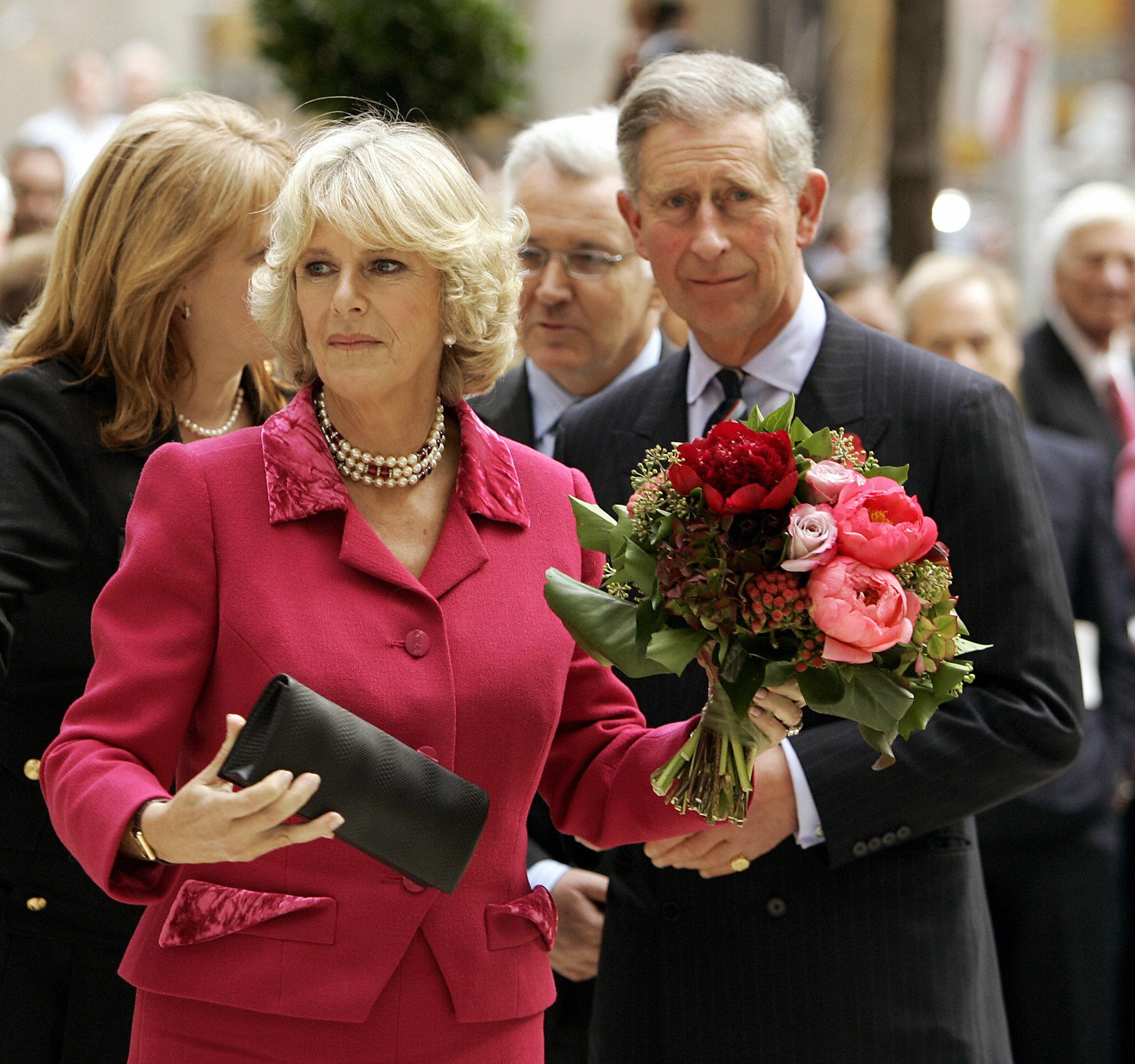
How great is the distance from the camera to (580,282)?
13.3 feet

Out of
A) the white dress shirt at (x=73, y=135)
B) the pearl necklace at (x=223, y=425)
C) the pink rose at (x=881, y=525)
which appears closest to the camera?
the pink rose at (x=881, y=525)

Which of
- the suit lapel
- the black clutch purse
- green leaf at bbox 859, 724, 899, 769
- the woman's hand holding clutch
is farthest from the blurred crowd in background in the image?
the woman's hand holding clutch

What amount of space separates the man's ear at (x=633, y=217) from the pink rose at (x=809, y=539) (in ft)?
3.91

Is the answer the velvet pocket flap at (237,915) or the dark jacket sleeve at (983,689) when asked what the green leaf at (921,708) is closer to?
the dark jacket sleeve at (983,689)

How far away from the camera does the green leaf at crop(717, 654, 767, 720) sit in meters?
2.36

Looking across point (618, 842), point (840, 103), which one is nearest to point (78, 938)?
point (618, 842)

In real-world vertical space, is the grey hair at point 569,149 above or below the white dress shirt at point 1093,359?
above

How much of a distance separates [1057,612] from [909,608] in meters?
0.80

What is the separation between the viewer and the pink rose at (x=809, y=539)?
7.49 feet

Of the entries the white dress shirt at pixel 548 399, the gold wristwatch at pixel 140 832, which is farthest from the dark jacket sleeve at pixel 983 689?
the white dress shirt at pixel 548 399

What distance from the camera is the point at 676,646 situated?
236cm

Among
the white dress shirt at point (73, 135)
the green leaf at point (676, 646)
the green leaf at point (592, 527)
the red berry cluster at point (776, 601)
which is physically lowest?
the white dress shirt at point (73, 135)

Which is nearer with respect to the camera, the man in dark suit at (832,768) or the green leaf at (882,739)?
the green leaf at (882,739)

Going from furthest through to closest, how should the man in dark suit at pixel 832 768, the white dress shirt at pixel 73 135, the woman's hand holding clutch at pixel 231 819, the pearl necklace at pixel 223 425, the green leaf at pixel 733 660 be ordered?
the white dress shirt at pixel 73 135
the pearl necklace at pixel 223 425
the man in dark suit at pixel 832 768
the green leaf at pixel 733 660
the woman's hand holding clutch at pixel 231 819
